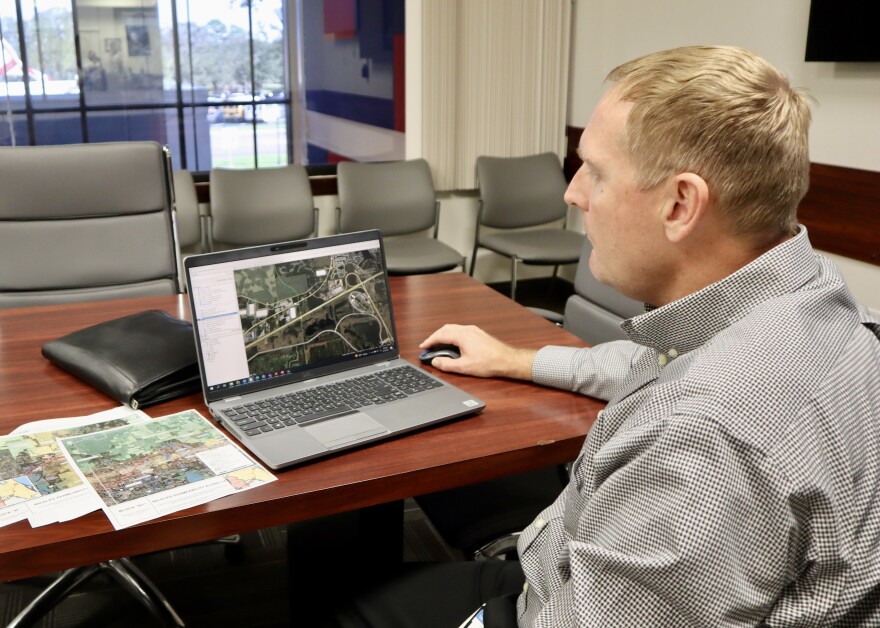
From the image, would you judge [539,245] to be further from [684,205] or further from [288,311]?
[684,205]

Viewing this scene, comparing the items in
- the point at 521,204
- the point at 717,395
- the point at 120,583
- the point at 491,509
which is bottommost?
the point at 120,583

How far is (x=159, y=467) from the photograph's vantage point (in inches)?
52.0

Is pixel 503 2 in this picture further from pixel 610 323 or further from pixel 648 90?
pixel 648 90

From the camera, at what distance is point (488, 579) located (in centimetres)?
149

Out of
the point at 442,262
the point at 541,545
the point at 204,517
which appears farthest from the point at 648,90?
the point at 442,262

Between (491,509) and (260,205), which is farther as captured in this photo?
(260,205)

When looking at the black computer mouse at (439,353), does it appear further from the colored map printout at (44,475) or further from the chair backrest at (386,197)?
the chair backrest at (386,197)

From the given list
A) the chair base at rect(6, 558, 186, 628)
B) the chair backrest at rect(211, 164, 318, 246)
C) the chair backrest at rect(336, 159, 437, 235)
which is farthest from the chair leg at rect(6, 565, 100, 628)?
the chair backrest at rect(336, 159, 437, 235)

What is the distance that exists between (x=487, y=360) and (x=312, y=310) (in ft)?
1.24

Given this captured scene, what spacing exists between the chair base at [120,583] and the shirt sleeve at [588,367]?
1.16m

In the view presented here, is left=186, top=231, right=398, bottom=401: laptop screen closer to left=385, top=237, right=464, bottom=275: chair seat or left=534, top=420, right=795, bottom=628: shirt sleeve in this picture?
left=534, top=420, right=795, bottom=628: shirt sleeve

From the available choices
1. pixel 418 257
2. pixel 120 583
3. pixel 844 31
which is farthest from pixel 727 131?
pixel 418 257

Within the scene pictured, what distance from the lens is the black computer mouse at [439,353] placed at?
175cm

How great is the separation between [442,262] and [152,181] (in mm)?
1862
